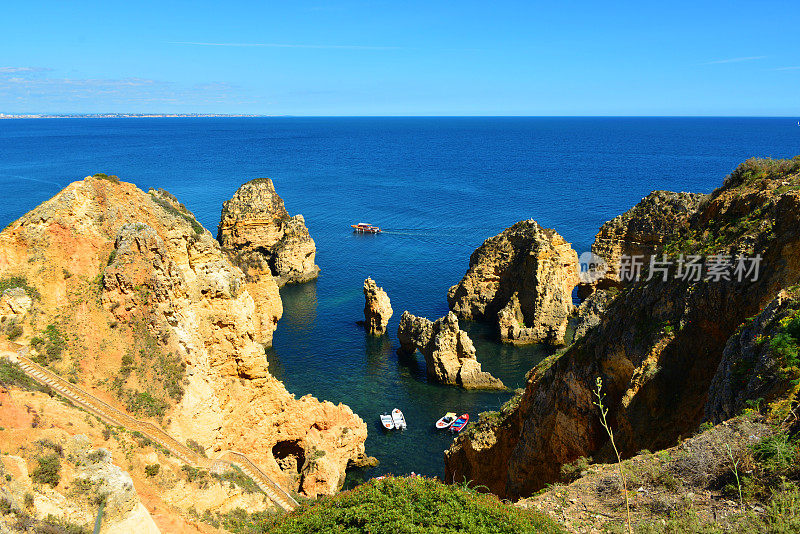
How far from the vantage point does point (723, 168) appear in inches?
6599

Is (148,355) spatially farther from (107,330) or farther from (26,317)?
(26,317)

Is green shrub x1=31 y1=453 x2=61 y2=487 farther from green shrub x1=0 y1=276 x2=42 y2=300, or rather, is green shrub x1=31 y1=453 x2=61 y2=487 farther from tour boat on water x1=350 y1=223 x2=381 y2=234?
tour boat on water x1=350 y1=223 x2=381 y2=234

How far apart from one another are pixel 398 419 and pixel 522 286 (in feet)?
87.9

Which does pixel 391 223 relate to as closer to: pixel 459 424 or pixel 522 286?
pixel 522 286

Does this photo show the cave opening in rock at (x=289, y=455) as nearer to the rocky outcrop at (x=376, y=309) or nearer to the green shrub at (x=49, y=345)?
the green shrub at (x=49, y=345)

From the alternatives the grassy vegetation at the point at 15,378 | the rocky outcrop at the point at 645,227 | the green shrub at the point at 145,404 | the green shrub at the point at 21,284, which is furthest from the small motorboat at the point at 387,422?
the rocky outcrop at the point at 645,227

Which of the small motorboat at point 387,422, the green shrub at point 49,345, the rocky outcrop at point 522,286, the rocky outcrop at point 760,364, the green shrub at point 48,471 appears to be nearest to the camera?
the rocky outcrop at point 760,364

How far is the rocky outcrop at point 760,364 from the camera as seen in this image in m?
15.2

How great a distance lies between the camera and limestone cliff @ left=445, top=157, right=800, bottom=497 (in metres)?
19.4

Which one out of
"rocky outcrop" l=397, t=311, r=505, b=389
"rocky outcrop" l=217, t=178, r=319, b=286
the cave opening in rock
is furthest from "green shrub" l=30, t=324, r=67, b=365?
"rocky outcrop" l=217, t=178, r=319, b=286

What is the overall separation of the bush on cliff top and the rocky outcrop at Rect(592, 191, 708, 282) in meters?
48.3

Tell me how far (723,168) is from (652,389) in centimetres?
17799

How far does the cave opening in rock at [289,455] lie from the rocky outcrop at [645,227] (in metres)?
43.4

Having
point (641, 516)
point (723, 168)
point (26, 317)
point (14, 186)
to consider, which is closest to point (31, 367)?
point (26, 317)
